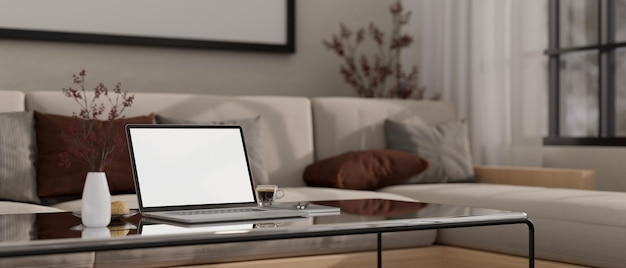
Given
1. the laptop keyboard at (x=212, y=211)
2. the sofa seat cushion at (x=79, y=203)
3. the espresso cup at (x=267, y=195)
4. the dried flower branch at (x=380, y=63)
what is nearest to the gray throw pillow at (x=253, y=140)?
the sofa seat cushion at (x=79, y=203)

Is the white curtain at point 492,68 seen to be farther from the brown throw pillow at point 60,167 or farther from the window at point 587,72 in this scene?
the brown throw pillow at point 60,167

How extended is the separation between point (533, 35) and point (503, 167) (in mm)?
743

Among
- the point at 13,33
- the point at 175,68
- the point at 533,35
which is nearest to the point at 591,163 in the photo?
the point at 533,35

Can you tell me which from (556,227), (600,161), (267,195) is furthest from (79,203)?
(600,161)

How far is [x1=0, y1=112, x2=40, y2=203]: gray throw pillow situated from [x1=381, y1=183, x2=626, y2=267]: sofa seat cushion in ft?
5.24

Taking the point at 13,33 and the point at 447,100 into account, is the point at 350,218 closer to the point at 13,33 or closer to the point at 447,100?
the point at 13,33

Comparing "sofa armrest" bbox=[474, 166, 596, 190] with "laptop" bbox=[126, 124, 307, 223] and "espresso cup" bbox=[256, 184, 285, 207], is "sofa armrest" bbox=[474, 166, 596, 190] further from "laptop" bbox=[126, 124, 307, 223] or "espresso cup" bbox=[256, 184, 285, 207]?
"laptop" bbox=[126, 124, 307, 223]

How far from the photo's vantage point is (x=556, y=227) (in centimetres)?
310

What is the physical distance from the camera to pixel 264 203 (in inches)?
94.3

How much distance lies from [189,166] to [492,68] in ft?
9.69

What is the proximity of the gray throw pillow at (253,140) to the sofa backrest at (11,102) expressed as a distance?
565mm

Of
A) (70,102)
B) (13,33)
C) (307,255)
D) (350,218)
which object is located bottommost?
(307,255)

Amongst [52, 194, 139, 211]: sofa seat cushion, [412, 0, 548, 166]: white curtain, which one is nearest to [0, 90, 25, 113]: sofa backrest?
[52, 194, 139, 211]: sofa seat cushion

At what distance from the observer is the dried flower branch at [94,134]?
210 cm
